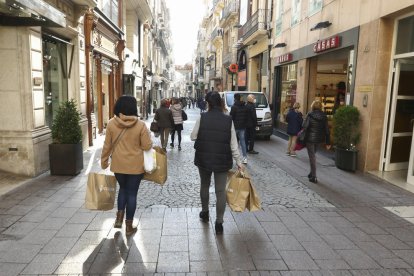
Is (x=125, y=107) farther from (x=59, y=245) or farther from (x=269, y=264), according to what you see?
(x=269, y=264)

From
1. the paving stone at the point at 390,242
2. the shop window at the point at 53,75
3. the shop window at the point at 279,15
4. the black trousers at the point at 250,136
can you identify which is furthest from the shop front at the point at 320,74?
the shop window at the point at 53,75

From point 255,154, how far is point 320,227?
19.4 feet

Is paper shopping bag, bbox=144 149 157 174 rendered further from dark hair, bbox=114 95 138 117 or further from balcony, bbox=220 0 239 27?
balcony, bbox=220 0 239 27

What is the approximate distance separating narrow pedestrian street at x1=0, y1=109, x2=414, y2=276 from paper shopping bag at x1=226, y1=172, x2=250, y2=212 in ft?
1.36

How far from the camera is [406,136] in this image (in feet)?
28.7

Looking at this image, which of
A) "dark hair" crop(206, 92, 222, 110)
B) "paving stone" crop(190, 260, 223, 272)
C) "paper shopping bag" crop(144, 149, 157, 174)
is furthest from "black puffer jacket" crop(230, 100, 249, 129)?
"paving stone" crop(190, 260, 223, 272)

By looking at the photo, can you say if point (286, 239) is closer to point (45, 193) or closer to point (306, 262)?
point (306, 262)

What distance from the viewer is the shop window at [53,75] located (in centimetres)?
892

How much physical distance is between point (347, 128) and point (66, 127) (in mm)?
6451

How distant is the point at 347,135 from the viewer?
8805 mm

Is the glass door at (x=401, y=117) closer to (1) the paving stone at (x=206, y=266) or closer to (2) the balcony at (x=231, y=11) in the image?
(1) the paving stone at (x=206, y=266)

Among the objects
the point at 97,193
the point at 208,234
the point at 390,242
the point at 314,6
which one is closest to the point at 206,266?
the point at 208,234

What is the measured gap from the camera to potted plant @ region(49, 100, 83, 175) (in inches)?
294

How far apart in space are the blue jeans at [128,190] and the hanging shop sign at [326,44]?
310 inches
